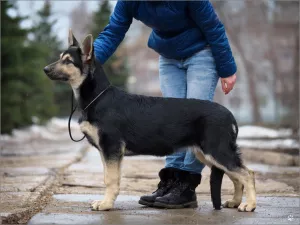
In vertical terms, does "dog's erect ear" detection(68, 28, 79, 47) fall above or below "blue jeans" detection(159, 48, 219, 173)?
above

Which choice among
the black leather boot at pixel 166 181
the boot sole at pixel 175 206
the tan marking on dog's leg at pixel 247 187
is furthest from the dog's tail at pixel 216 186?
the black leather boot at pixel 166 181

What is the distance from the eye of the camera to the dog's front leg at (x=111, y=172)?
4.76 m

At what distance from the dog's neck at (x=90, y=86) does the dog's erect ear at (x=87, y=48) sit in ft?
0.28

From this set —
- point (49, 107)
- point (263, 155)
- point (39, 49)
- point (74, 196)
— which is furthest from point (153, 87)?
point (74, 196)

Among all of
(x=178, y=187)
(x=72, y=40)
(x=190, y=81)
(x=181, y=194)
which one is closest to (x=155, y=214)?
(x=181, y=194)

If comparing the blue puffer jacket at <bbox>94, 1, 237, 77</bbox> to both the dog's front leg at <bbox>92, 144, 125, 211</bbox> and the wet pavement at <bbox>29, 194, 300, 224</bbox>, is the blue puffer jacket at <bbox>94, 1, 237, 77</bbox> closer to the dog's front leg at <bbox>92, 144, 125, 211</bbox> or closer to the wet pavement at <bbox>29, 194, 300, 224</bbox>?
the dog's front leg at <bbox>92, 144, 125, 211</bbox>

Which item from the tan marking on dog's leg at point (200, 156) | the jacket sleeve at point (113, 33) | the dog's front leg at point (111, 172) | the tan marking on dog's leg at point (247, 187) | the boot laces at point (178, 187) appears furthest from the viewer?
the jacket sleeve at point (113, 33)

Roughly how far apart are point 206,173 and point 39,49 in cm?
1383

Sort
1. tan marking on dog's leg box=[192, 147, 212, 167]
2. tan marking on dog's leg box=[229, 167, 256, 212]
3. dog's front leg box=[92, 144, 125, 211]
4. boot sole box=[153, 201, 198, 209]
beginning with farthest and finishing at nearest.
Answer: boot sole box=[153, 201, 198, 209] < tan marking on dog's leg box=[192, 147, 212, 167] < tan marking on dog's leg box=[229, 167, 256, 212] < dog's front leg box=[92, 144, 125, 211]

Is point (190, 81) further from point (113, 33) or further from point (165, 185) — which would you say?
point (165, 185)

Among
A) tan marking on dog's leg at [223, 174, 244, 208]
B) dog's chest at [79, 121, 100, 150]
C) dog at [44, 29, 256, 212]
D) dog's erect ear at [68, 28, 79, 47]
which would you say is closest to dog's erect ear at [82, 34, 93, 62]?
dog at [44, 29, 256, 212]

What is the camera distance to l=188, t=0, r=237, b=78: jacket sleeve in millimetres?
5152

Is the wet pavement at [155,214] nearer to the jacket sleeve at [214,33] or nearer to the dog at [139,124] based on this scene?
the dog at [139,124]

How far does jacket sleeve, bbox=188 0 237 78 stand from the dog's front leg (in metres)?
1.32
